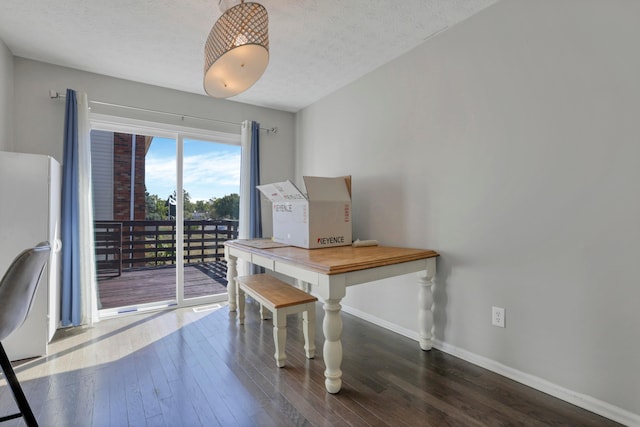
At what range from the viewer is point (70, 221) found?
104 inches

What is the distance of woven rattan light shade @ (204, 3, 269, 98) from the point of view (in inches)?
62.4

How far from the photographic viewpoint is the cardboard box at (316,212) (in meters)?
2.40

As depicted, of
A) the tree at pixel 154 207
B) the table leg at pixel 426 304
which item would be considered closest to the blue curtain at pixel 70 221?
the tree at pixel 154 207

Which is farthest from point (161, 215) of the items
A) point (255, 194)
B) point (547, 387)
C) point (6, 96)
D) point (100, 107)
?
point (547, 387)

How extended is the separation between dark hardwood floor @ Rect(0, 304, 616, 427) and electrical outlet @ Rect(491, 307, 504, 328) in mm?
313

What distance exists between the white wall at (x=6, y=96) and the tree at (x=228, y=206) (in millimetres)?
1772

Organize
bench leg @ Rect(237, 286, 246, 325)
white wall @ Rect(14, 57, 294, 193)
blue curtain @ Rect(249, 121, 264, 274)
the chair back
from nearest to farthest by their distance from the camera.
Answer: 1. the chair back
2. white wall @ Rect(14, 57, 294, 193)
3. bench leg @ Rect(237, 286, 246, 325)
4. blue curtain @ Rect(249, 121, 264, 274)

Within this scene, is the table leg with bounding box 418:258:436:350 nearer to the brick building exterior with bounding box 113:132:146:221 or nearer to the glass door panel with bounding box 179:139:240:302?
the glass door panel with bounding box 179:139:240:302

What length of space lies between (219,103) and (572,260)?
348cm

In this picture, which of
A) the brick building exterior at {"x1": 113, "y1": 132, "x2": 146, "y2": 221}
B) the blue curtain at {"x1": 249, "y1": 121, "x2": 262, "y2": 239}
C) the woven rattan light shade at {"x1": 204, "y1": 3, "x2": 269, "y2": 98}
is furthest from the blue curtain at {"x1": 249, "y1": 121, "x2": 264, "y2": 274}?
the woven rattan light shade at {"x1": 204, "y1": 3, "x2": 269, "y2": 98}

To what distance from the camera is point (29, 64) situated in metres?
2.60

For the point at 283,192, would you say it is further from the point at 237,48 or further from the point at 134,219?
the point at 134,219

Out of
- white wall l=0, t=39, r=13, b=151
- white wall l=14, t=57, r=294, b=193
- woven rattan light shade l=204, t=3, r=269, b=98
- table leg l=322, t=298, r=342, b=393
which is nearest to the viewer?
woven rattan light shade l=204, t=3, r=269, b=98

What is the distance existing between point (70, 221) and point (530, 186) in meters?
3.48
